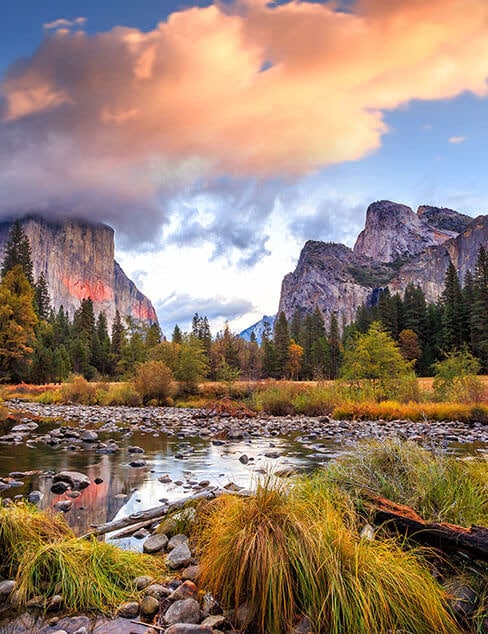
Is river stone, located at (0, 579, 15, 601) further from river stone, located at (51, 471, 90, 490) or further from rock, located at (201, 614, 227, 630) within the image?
river stone, located at (51, 471, 90, 490)

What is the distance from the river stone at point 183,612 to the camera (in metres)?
3.26

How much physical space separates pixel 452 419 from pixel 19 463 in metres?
19.1

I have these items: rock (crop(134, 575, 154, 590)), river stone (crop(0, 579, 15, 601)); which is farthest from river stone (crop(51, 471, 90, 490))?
rock (crop(134, 575, 154, 590))

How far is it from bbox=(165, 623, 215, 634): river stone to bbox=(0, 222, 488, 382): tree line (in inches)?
1228

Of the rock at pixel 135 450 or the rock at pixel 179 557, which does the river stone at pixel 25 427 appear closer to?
the rock at pixel 135 450

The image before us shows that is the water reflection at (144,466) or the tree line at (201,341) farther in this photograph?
the tree line at (201,341)

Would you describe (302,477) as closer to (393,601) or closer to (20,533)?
(393,601)

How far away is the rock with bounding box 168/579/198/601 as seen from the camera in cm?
358

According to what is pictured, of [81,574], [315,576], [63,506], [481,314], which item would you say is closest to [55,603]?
[81,574]

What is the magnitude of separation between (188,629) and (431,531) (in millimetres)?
2239

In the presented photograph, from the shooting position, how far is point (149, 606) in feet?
11.4

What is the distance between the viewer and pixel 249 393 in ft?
114

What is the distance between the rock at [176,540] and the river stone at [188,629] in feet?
5.66

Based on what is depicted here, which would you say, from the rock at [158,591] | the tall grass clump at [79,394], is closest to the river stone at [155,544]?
the rock at [158,591]
